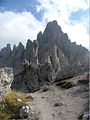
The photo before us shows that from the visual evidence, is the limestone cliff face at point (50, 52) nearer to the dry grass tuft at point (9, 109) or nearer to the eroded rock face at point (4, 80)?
the eroded rock face at point (4, 80)

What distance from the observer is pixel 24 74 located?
99062 mm

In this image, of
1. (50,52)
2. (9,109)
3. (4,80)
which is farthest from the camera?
(50,52)

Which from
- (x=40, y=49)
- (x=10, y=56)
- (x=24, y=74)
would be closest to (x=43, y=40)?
(x=40, y=49)

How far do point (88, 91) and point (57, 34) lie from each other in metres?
139

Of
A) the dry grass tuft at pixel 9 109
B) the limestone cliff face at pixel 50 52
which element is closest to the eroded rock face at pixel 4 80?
the dry grass tuft at pixel 9 109

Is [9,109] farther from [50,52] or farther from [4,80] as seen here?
[50,52]

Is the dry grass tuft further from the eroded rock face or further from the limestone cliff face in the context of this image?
the limestone cliff face

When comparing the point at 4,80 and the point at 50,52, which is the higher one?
the point at 50,52

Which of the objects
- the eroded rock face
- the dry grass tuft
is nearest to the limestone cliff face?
the eroded rock face

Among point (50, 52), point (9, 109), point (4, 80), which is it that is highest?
point (50, 52)

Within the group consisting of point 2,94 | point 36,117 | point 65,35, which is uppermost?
point 65,35

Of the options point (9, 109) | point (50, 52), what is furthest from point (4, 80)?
point (50, 52)

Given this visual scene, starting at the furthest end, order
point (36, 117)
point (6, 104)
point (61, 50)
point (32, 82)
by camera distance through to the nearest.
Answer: point (61, 50) < point (32, 82) < point (6, 104) < point (36, 117)

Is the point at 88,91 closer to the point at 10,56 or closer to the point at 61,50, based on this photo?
the point at 61,50
